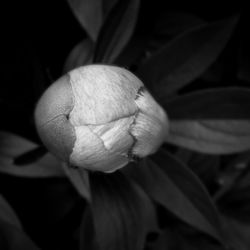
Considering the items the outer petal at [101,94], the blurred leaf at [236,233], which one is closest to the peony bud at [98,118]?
the outer petal at [101,94]

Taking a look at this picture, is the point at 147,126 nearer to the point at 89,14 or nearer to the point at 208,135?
the point at 208,135

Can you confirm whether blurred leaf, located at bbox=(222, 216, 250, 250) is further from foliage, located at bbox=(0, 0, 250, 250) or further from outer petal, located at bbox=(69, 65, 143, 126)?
outer petal, located at bbox=(69, 65, 143, 126)

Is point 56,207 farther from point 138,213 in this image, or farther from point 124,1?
point 124,1

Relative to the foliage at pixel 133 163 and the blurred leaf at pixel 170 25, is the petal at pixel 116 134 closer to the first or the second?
the foliage at pixel 133 163

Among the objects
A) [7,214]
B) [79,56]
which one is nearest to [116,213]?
[7,214]

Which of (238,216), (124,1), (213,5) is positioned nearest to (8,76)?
(124,1)

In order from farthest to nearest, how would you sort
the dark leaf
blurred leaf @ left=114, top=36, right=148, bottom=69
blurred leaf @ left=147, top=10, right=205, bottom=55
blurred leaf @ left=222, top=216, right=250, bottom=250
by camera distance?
blurred leaf @ left=222, top=216, right=250, bottom=250 < blurred leaf @ left=147, top=10, right=205, bottom=55 < blurred leaf @ left=114, top=36, right=148, bottom=69 < the dark leaf

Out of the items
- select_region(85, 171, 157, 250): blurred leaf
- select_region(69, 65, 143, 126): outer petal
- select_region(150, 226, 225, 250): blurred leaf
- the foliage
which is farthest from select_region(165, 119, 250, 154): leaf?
select_region(150, 226, 225, 250): blurred leaf
